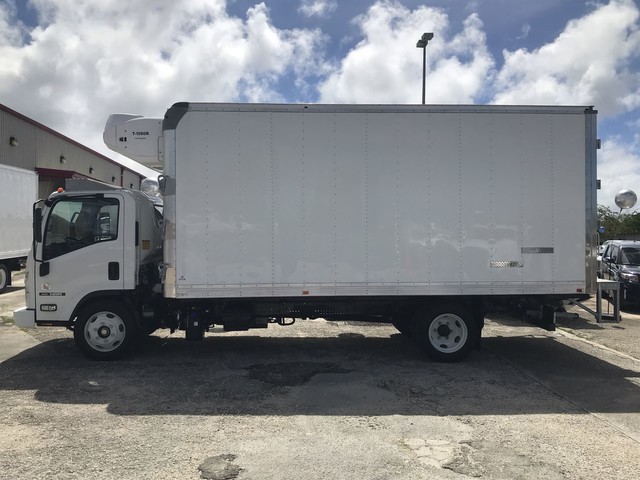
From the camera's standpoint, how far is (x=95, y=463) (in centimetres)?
383

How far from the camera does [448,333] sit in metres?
6.79

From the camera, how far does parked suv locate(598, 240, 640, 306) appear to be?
11.4 m

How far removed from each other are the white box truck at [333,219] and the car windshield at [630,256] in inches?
288

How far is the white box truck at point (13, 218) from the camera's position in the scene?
14.0 meters

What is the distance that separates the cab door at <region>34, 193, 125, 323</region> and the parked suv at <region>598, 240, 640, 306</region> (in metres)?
10.3

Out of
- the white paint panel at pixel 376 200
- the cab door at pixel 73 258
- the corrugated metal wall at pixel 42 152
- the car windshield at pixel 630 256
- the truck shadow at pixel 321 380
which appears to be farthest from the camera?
the corrugated metal wall at pixel 42 152

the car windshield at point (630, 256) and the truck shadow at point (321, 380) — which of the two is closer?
the truck shadow at point (321, 380)

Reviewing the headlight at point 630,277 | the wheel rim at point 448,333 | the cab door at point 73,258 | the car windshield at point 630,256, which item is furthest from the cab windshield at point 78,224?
the car windshield at point 630,256

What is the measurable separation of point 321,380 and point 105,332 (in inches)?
125

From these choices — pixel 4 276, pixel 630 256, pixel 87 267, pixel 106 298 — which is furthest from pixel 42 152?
pixel 630 256

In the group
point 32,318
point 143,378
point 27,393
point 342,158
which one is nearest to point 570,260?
point 342,158

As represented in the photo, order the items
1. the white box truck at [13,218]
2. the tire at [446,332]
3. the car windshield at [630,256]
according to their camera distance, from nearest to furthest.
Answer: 1. the tire at [446,332]
2. the car windshield at [630,256]
3. the white box truck at [13,218]

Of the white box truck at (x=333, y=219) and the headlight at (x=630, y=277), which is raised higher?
the white box truck at (x=333, y=219)

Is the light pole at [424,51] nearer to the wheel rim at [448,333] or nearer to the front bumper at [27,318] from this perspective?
the wheel rim at [448,333]
